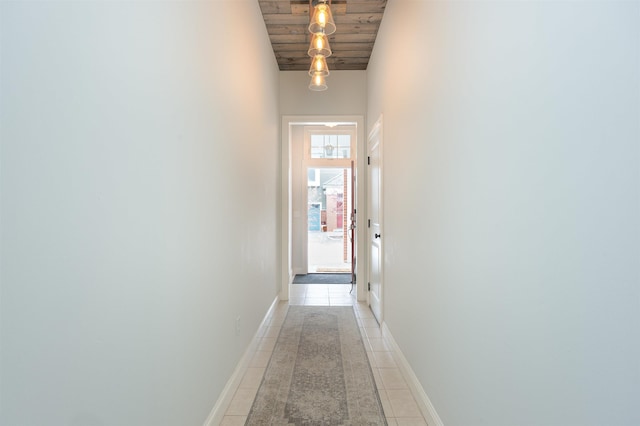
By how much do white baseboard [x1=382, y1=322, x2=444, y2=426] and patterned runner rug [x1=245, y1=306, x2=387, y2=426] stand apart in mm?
235

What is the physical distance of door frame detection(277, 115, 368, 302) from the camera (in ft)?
13.7

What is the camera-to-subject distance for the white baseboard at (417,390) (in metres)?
1.72

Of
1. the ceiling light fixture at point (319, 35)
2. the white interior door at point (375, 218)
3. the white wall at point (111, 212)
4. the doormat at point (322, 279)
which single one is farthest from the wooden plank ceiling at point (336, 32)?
the doormat at point (322, 279)

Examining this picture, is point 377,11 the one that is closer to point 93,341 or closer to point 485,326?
point 485,326

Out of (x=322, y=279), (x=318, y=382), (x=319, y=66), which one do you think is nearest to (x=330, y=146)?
(x=322, y=279)

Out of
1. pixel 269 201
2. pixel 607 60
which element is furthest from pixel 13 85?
pixel 269 201

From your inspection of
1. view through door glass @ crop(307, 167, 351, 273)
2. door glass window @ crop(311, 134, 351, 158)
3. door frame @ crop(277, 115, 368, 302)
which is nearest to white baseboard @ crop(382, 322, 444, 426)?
door frame @ crop(277, 115, 368, 302)

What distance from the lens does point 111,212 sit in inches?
34.7

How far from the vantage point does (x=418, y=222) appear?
2.01 metres

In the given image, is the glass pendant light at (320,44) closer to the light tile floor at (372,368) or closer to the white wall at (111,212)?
the white wall at (111,212)

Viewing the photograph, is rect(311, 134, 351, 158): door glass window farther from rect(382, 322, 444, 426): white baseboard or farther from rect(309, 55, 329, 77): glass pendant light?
rect(382, 322, 444, 426): white baseboard

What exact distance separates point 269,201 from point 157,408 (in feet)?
8.55

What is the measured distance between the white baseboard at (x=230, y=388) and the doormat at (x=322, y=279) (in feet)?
8.80

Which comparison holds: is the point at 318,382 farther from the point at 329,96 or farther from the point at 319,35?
the point at 329,96
